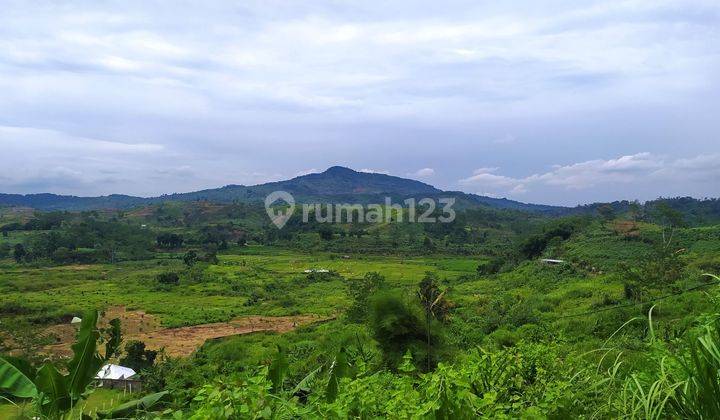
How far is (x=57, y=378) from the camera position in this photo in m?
3.04

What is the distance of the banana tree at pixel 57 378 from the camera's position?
9.83 ft

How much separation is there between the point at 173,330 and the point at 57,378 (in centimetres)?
3415

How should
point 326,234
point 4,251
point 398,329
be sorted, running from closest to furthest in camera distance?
point 398,329 → point 4,251 → point 326,234

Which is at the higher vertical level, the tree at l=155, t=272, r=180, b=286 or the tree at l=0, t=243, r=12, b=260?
the tree at l=0, t=243, r=12, b=260

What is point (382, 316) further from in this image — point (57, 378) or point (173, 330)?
point (173, 330)

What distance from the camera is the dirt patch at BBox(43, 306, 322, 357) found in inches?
1171

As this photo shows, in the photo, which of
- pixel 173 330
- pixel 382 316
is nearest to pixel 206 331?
pixel 173 330

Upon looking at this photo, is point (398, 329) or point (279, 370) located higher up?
point (279, 370)

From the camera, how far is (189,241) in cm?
8781

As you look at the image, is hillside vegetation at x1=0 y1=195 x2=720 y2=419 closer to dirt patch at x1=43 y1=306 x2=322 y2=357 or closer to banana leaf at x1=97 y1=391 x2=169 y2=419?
banana leaf at x1=97 y1=391 x2=169 y2=419

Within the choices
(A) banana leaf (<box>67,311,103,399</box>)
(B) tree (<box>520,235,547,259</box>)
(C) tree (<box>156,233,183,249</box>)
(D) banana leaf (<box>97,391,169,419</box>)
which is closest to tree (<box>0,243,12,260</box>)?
(C) tree (<box>156,233,183,249</box>)

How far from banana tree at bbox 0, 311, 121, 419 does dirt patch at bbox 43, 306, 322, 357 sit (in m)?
26.2

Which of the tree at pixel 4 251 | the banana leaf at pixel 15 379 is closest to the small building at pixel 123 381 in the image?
the banana leaf at pixel 15 379

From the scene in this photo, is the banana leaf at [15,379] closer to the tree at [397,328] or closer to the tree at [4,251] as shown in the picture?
the tree at [397,328]
